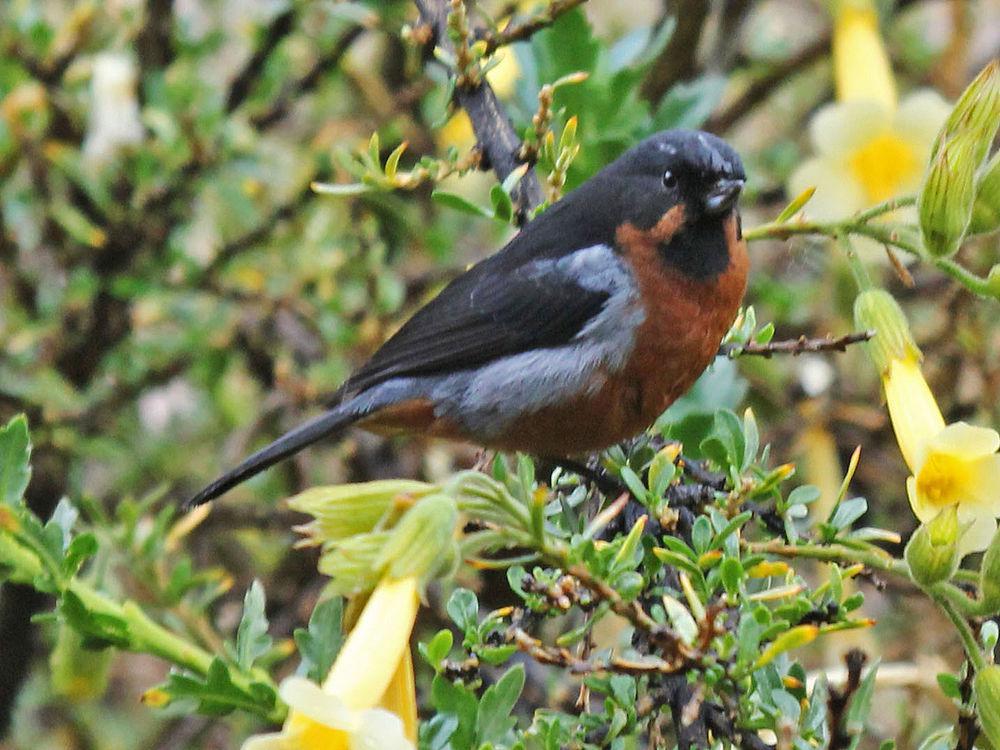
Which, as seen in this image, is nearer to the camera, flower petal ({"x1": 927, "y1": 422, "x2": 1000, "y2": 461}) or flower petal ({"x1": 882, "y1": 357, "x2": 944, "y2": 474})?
flower petal ({"x1": 927, "y1": 422, "x2": 1000, "y2": 461})

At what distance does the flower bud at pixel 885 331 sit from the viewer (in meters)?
1.83

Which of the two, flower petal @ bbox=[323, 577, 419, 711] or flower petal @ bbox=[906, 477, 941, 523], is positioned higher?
flower petal @ bbox=[323, 577, 419, 711]

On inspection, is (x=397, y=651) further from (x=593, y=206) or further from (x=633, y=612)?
(x=593, y=206)

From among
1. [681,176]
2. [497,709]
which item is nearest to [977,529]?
[497,709]

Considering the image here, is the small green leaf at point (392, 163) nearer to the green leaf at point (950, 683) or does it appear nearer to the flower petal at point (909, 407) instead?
the flower petal at point (909, 407)

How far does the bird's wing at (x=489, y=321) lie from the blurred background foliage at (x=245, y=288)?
0.37 meters

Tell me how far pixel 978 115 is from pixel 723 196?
70 centimetres

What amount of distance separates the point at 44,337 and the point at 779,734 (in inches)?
91.1

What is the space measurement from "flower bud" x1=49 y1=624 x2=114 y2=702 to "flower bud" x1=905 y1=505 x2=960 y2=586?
1.36 meters

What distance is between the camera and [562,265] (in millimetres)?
2516

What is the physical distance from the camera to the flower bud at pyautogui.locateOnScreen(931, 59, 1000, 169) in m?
1.61

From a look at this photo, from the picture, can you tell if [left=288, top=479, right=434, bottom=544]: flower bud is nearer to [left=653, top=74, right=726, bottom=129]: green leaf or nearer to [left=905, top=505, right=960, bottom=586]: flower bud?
[left=905, top=505, right=960, bottom=586]: flower bud

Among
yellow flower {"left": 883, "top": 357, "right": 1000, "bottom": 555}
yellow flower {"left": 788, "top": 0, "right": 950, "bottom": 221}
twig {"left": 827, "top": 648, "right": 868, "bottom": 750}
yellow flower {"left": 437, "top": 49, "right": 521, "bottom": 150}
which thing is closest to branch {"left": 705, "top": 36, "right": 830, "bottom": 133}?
yellow flower {"left": 437, "top": 49, "right": 521, "bottom": 150}

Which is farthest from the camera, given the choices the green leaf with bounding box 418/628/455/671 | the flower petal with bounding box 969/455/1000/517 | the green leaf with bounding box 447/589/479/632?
the flower petal with bounding box 969/455/1000/517
